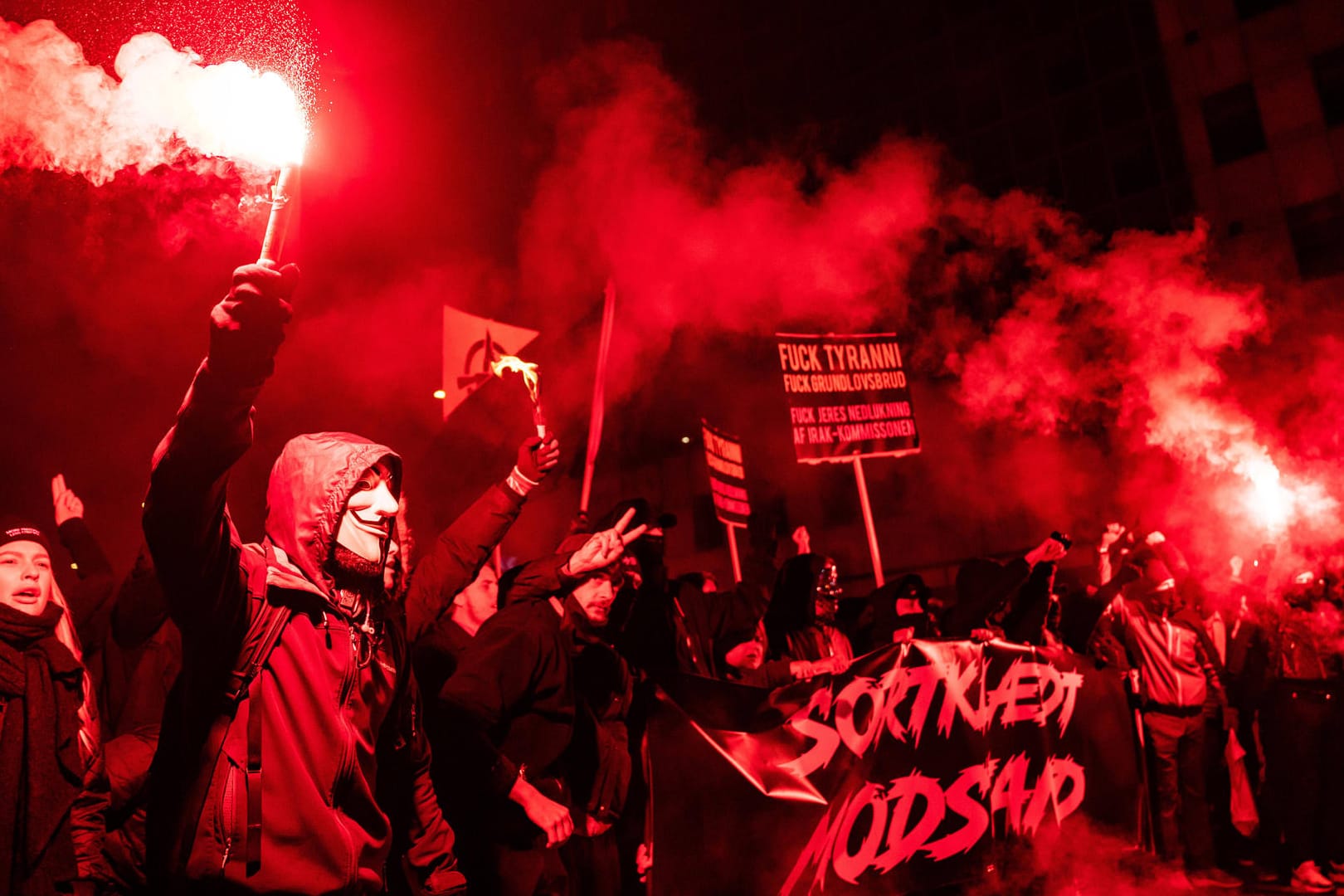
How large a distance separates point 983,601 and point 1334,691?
10.0 ft

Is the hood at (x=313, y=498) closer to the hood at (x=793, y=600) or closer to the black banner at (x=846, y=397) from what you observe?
the hood at (x=793, y=600)

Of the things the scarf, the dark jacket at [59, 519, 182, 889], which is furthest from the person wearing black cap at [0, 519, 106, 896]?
the dark jacket at [59, 519, 182, 889]

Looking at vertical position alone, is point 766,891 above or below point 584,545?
below

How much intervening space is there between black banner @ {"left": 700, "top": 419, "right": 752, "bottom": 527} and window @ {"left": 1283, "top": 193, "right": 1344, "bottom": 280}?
12369 mm

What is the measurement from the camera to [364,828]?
7.29ft

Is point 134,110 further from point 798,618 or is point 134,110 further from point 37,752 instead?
point 798,618

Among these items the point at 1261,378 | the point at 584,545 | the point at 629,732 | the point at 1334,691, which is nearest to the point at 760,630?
the point at 629,732

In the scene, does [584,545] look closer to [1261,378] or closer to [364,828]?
[364,828]

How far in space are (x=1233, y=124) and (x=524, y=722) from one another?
1961 centimetres

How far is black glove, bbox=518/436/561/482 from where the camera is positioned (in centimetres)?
360

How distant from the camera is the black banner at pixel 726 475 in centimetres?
989

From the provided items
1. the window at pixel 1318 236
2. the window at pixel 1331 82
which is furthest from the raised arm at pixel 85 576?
the window at pixel 1331 82

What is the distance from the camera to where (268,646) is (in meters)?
2.13

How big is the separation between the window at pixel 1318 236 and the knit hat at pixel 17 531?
62.5ft
